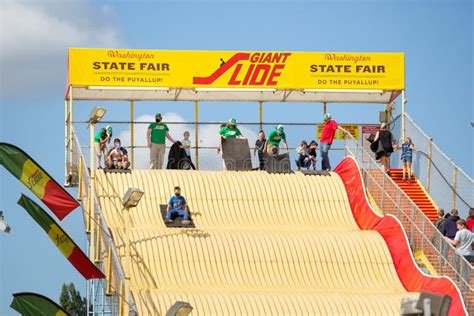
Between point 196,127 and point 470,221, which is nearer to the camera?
point 470,221

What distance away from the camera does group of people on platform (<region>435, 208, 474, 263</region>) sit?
3588cm

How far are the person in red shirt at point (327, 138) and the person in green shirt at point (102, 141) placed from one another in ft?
19.1

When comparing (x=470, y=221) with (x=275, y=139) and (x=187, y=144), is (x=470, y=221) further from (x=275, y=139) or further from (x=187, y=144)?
(x=187, y=144)

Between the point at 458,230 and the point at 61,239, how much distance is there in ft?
31.6

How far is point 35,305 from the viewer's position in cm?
3108

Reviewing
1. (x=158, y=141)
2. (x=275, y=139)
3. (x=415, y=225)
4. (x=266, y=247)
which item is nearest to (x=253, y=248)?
(x=266, y=247)

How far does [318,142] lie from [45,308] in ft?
51.2

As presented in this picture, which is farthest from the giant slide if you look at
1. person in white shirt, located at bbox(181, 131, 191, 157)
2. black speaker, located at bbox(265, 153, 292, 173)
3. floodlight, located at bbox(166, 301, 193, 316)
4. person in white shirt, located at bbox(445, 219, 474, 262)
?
floodlight, located at bbox(166, 301, 193, 316)

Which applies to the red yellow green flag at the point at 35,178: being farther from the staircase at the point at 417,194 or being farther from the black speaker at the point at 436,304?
the black speaker at the point at 436,304

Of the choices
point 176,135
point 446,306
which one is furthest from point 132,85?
point 446,306

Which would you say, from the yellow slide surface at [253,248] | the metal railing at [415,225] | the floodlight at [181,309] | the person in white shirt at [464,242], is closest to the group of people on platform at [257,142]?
the metal railing at [415,225]

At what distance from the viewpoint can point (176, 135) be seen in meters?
45.1

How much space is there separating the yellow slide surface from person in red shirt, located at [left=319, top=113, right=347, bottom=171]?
1.24 metres

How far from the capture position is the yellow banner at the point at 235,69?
44.6 metres
